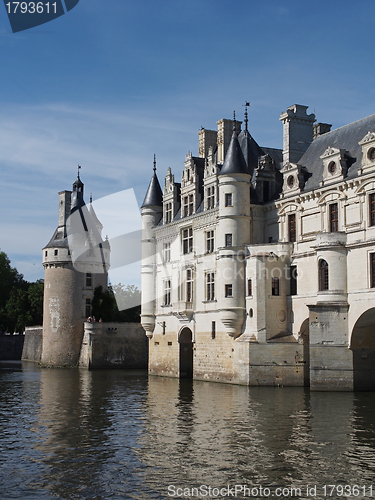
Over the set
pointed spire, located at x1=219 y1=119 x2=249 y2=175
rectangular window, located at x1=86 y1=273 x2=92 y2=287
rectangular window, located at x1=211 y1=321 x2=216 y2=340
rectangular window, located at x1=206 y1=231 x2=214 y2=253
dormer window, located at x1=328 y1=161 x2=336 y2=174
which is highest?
pointed spire, located at x1=219 y1=119 x2=249 y2=175

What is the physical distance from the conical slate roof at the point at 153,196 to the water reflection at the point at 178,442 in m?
18.7

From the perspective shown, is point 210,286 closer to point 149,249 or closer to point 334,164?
point 149,249

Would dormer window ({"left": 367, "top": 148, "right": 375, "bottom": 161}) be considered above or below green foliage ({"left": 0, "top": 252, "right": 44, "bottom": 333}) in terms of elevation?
above

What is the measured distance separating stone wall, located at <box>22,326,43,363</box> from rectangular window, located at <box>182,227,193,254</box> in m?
27.3

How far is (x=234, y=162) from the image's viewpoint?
33.8 meters

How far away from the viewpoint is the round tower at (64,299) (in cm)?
5312

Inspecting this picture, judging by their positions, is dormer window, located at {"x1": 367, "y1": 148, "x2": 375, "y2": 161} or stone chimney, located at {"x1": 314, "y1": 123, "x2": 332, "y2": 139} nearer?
dormer window, located at {"x1": 367, "y1": 148, "x2": 375, "y2": 161}

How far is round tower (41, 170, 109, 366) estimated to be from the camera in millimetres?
53125

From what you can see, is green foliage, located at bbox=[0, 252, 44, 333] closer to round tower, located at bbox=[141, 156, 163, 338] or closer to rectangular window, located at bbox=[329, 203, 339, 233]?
round tower, located at bbox=[141, 156, 163, 338]

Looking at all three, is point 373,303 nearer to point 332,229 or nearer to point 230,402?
point 332,229

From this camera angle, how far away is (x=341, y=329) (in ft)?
91.7

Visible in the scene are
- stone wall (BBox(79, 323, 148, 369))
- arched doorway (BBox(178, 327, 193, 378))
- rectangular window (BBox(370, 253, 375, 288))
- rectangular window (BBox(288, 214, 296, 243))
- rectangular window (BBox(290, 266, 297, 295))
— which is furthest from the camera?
stone wall (BBox(79, 323, 148, 369))

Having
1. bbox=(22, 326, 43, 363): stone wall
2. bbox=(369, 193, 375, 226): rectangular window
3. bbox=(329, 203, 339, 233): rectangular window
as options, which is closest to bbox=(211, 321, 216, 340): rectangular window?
bbox=(329, 203, 339, 233): rectangular window

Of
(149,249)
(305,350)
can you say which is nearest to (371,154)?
(305,350)
